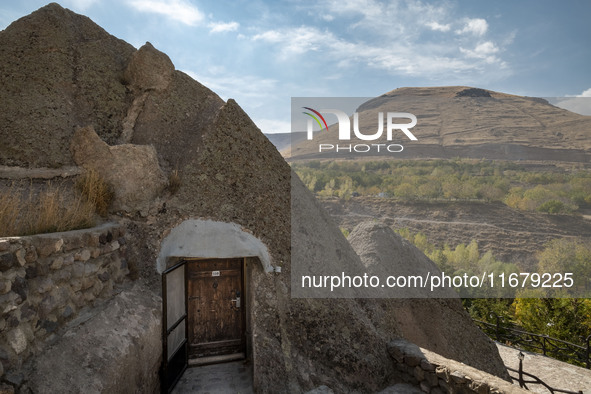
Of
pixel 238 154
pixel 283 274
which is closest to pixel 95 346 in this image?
pixel 283 274

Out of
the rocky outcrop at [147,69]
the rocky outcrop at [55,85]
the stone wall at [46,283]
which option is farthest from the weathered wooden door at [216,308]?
the rocky outcrop at [147,69]

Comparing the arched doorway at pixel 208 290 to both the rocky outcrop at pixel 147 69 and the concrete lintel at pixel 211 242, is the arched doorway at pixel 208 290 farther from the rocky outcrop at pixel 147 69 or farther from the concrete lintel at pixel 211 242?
the rocky outcrop at pixel 147 69

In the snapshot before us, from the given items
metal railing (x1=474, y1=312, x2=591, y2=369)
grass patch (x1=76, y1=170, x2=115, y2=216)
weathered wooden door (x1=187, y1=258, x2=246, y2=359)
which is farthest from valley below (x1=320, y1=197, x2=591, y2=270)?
grass patch (x1=76, y1=170, x2=115, y2=216)

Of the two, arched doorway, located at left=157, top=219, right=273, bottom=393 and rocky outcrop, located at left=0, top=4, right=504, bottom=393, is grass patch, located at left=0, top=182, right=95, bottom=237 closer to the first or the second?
rocky outcrop, located at left=0, top=4, right=504, bottom=393

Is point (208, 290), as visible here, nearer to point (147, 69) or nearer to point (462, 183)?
point (147, 69)

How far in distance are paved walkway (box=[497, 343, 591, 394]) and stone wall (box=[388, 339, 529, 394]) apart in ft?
20.3

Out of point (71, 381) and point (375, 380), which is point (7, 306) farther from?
point (375, 380)

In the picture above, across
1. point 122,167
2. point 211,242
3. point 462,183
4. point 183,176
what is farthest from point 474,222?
point 122,167

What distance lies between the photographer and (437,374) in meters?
4.85

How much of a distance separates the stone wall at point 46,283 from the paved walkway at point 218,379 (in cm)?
202

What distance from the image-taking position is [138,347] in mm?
3992

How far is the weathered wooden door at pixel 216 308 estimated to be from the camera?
230 inches

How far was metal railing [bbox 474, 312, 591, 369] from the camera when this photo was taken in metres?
10.8

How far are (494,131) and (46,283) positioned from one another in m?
51.0
